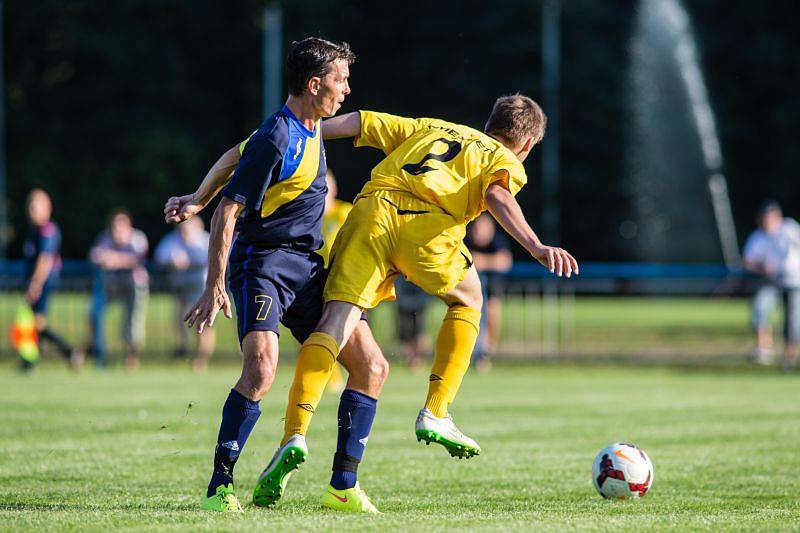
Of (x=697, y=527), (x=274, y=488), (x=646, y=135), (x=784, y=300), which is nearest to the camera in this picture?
(x=697, y=527)

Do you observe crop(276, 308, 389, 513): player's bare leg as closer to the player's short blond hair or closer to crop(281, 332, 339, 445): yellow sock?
crop(281, 332, 339, 445): yellow sock

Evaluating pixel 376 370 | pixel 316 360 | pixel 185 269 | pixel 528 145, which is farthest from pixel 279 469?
pixel 185 269

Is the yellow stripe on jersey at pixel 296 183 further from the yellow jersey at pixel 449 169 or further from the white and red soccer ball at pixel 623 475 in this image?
the white and red soccer ball at pixel 623 475

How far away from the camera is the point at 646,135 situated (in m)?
39.7

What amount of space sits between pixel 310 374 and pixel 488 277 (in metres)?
11.6

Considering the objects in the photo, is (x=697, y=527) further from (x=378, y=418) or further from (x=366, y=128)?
(x=378, y=418)

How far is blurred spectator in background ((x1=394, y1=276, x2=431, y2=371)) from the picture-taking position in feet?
55.3

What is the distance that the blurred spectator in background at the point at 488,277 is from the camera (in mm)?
17125

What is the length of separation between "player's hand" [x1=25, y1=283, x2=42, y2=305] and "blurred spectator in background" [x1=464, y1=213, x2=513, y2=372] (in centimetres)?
597

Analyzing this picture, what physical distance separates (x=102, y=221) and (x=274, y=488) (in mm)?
36278

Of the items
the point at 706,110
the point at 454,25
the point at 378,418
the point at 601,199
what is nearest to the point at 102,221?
the point at 454,25

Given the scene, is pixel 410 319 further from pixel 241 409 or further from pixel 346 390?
pixel 241 409

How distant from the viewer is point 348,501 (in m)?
5.86

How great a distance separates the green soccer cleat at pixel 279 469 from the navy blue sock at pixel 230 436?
0.18 m
